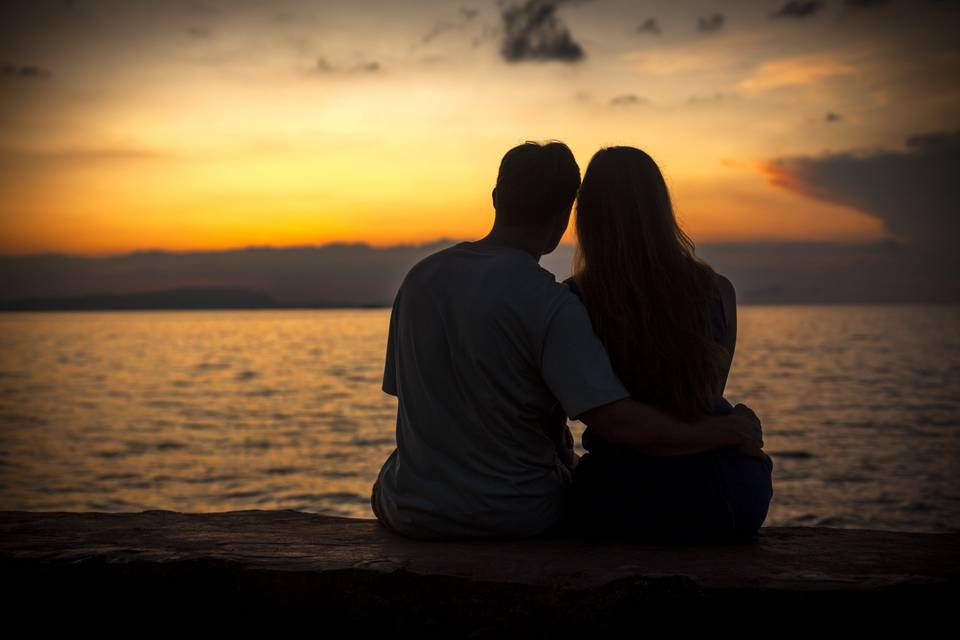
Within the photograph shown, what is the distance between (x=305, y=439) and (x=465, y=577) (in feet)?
52.8

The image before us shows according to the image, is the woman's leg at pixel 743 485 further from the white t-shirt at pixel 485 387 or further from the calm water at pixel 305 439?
the calm water at pixel 305 439

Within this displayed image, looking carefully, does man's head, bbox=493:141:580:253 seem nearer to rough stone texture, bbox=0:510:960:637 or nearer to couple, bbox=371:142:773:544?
couple, bbox=371:142:773:544

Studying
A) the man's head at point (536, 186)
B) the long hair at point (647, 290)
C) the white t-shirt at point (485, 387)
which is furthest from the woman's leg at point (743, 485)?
the man's head at point (536, 186)

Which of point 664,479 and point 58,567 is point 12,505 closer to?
point 58,567

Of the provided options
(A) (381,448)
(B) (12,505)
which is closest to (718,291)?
(B) (12,505)

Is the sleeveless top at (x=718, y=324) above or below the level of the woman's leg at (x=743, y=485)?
above

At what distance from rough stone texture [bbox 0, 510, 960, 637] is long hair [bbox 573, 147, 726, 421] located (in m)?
0.64

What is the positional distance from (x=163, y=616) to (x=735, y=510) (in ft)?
7.00

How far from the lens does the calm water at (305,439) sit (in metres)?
12.9

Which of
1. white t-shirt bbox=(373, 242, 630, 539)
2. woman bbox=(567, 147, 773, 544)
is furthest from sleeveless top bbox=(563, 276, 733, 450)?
white t-shirt bbox=(373, 242, 630, 539)

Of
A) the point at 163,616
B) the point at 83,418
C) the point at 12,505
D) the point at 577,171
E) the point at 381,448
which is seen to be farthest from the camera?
the point at 83,418

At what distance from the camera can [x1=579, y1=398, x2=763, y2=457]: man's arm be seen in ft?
9.53

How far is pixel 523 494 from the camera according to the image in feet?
10.5

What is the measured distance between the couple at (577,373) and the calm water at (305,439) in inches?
355
